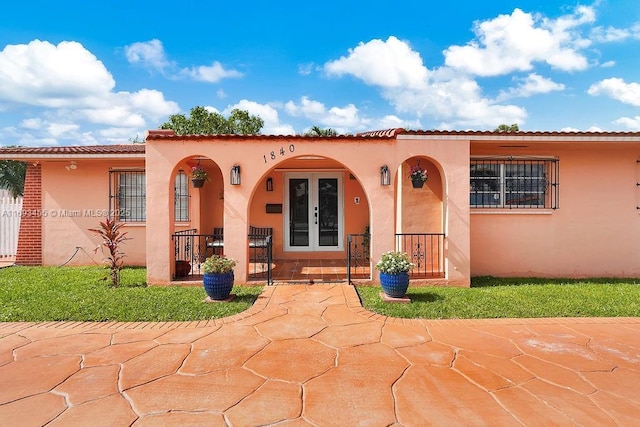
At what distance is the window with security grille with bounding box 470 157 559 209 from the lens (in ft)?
29.1

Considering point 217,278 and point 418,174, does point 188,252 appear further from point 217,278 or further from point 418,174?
point 418,174

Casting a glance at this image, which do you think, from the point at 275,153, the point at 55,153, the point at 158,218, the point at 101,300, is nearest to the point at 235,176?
the point at 275,153

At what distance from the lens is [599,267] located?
28.9ft

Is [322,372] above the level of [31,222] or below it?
below

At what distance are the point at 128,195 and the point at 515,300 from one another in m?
10.9

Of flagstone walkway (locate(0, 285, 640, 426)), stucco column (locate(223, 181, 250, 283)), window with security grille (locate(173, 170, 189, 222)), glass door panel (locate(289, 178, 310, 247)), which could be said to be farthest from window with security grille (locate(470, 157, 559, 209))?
window with security grille (locate(173, 170, 189, 222))

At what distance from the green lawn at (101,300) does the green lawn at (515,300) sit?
9.53 feet

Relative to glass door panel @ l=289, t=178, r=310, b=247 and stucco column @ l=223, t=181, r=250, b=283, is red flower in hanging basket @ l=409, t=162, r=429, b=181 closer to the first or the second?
stucco column @ l=223, t=181, r=250, b=283

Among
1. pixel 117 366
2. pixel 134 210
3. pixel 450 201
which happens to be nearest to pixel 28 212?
pixel 134 210

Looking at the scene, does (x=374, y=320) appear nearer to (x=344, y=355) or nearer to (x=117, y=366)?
(x=344, y=355)

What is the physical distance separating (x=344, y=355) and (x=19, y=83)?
15.3 m

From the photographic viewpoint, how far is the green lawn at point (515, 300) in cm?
569

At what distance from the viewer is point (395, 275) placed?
6.23m

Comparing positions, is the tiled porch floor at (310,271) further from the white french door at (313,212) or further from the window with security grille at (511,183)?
the window with security grille at (511,183)
